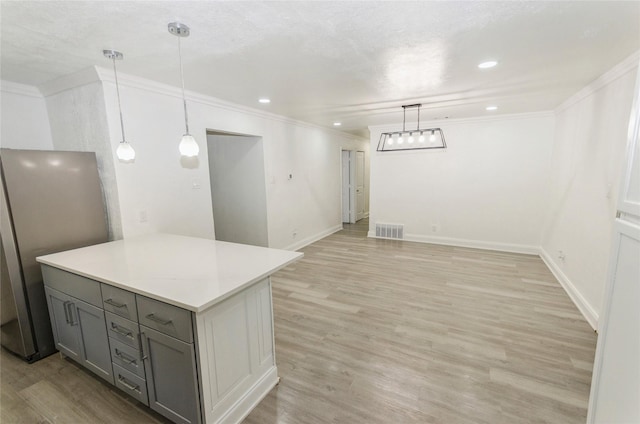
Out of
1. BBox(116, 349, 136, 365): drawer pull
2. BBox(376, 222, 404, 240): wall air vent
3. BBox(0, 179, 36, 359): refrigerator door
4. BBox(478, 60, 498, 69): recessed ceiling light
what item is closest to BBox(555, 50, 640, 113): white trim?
BBox(478, 60, 498, 69): recessed ceiling light

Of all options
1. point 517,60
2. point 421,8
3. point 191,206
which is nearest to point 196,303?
point 421,8

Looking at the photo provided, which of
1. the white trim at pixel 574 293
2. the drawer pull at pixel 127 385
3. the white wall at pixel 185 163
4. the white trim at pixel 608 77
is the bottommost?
the white trim at pixel 574 293

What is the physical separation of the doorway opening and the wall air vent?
171 centimetres

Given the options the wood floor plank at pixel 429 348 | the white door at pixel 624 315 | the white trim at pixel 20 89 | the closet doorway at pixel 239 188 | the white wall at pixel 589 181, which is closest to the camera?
the white door at pixel 624 315

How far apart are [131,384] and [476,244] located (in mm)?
5422

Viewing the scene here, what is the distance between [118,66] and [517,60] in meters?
3.38

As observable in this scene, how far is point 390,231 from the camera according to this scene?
5.94m

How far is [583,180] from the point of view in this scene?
3.17m

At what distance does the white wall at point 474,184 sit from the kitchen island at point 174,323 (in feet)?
13.9

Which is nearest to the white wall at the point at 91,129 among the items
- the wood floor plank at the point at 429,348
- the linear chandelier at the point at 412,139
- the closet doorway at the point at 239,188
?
the closet doorway at the point at 239,188

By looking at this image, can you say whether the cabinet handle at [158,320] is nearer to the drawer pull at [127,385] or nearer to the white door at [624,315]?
the drawer pull at [127,385]

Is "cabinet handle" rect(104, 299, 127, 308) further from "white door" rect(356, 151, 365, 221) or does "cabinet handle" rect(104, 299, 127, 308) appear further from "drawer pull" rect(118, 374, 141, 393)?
"white door" rect(356, 151, 365, 221)

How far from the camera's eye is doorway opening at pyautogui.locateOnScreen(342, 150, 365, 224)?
7457mm

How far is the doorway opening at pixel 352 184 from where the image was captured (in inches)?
294
